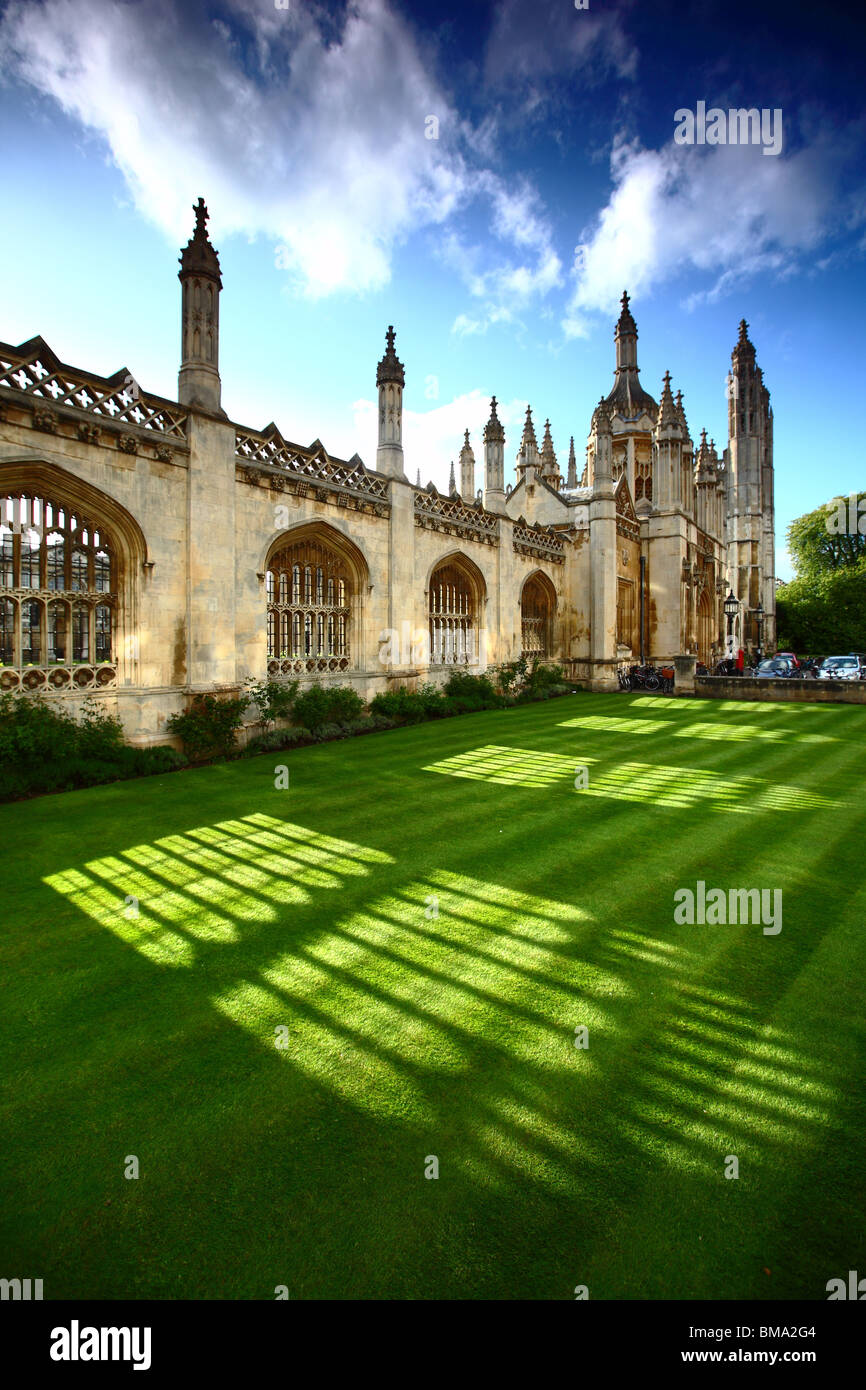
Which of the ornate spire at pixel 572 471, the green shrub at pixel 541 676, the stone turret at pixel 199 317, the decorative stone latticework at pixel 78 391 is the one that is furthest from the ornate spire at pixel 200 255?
the ornate spire at pixel 572 471

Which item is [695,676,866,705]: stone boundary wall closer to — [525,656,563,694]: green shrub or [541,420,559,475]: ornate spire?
[525,656,563,694]: green shrub

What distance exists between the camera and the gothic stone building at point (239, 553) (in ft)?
30.6

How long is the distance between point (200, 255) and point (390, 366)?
5640 millimetres

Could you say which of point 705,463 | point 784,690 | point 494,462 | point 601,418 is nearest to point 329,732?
point 494,462

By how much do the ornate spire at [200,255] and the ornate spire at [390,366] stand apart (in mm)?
5216

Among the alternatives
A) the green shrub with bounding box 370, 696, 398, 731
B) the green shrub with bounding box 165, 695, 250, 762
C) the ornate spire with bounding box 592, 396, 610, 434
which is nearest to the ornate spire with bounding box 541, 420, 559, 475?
the ornate spire with bounding box 592, 396, 610, 434

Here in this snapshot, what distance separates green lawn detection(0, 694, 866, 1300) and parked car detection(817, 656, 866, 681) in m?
20.7

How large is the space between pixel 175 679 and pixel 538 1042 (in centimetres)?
954

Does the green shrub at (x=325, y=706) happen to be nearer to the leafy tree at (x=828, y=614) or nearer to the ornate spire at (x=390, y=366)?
the ornate spire at (x=390, y=366)

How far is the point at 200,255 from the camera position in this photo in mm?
11156

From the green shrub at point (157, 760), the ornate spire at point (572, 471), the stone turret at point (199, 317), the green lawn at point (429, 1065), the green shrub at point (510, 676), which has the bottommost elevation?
the green lawn at point (429, 1065)

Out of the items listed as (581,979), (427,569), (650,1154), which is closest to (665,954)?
(581,979)

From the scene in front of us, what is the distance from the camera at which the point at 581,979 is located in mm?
3807
